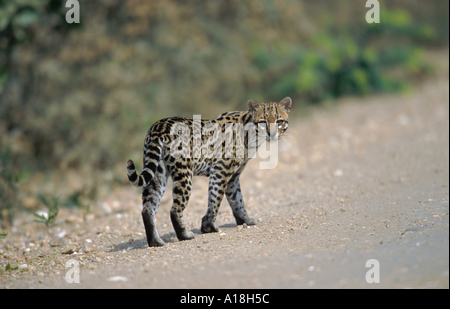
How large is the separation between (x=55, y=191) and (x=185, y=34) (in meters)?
5.44

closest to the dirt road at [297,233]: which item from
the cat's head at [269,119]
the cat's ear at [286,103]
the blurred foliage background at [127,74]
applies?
the cat's head at [269,119]

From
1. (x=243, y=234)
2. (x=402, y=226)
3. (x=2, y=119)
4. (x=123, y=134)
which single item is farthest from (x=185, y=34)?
(x=402, y=226)

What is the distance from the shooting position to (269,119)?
236 inches

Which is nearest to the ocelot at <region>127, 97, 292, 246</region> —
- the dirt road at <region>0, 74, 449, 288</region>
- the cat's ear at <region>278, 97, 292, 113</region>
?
the cat's ear at <region>278, 97, 292, 113</region>

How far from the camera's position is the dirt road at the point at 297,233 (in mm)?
4273

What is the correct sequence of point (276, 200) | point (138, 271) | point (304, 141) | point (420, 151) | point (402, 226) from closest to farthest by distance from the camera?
point (138, 271)
point (402, 226)
point (276, 200)
point (420, 151)
point (304, 141)

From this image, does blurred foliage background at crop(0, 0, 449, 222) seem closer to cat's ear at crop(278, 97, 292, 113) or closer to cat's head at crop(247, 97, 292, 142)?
cat's head at crop(247, 97, 292, 142)

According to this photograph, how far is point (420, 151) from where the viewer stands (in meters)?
9.85

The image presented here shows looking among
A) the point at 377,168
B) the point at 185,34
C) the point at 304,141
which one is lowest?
the point at 377,168

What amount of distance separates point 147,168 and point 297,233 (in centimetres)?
178

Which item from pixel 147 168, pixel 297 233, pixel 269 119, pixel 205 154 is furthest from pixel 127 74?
pixel 297 233

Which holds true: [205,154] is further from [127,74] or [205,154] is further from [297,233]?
[127,74]

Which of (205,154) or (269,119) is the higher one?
(269,119)

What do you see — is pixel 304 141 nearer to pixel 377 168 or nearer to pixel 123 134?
pixel 377 168
